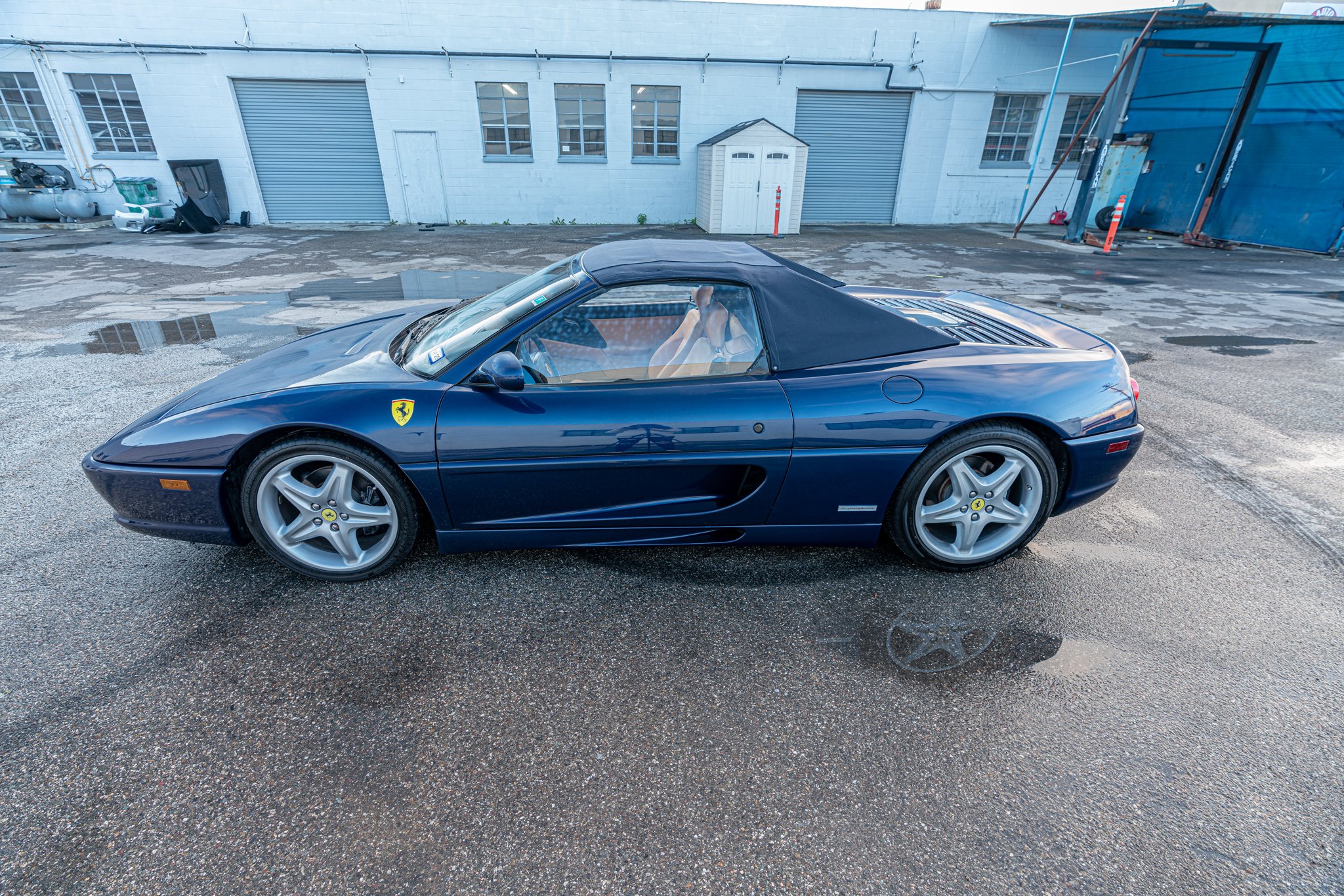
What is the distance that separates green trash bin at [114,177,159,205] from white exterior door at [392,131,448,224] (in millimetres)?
5742

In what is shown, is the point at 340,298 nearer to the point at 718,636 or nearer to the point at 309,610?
the point at 309,610

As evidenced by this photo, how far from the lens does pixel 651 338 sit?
8.95 feet

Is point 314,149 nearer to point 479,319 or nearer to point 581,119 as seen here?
point 581,119

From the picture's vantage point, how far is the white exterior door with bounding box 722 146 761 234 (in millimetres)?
14969

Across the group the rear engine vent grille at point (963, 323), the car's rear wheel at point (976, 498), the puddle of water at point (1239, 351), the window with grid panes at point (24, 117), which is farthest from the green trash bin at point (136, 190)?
the puddle of water at point (1239, 351)

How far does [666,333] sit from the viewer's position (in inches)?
108

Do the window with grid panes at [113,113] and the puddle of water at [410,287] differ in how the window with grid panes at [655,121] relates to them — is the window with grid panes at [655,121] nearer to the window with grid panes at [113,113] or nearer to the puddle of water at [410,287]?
the puddle of water at [410,287]

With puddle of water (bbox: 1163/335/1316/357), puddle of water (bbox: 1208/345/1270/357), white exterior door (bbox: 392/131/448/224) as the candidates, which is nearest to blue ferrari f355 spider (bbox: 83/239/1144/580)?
puddle of water (bbox: 1208/345/1270/357)

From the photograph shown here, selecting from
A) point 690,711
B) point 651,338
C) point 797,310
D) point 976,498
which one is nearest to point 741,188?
point 797,310

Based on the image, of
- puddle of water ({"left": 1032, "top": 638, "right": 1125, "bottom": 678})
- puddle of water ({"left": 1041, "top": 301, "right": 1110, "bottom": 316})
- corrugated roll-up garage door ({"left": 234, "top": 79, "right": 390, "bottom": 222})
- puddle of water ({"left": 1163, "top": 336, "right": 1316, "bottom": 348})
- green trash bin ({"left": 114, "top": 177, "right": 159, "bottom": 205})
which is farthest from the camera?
corrugated roll-up garage door ({"left": 234, "top": 79, "right": 390, "bottom": 222})

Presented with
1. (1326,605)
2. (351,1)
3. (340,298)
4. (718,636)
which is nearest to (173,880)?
(718,636)

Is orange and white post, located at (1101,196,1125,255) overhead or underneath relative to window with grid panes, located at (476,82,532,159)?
underneath

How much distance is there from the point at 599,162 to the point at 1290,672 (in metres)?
17.6

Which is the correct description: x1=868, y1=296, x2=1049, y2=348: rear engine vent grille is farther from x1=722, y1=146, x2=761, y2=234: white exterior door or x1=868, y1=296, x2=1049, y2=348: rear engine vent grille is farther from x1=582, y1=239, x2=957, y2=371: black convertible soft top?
x1=722, y1=146, x2=761, y2=234: white exterior door
